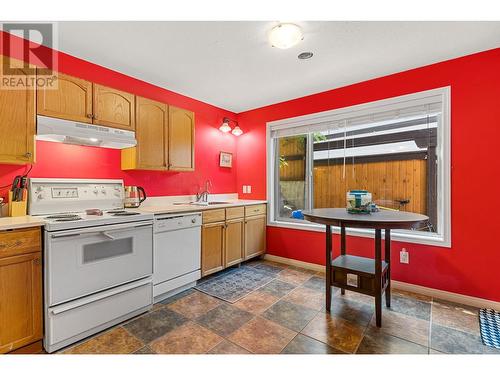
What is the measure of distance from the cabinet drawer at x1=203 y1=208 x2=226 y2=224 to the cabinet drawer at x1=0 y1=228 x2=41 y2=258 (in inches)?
60.2

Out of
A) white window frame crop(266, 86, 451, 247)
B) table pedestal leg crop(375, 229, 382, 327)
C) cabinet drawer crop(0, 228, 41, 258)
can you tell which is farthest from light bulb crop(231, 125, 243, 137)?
cabinet drawer crop(0, 228, 41, 258)

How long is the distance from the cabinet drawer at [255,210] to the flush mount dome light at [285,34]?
6.90 feet

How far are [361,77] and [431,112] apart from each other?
0.84 m

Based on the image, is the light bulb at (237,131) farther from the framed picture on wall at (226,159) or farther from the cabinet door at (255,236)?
the cabinet door at (255,236)

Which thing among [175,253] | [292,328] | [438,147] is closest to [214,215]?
[175,253]

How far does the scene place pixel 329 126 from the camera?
3.27m

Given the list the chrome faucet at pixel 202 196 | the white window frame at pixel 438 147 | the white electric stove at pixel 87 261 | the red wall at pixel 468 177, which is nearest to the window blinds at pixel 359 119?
the white window frame at pixel 438 147

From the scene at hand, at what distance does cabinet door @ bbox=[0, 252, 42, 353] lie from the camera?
1568 millimetres

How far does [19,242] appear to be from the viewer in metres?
1.63

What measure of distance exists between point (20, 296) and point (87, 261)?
16.1 inches

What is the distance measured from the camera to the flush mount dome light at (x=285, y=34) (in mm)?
1892

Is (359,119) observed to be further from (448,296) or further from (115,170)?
(115,170)
